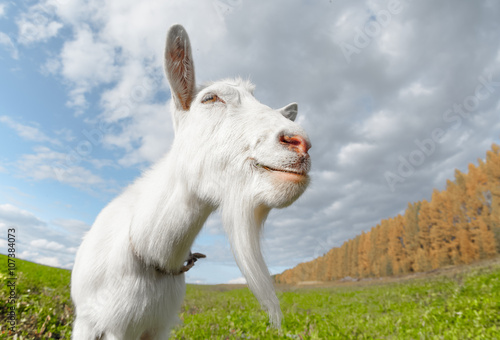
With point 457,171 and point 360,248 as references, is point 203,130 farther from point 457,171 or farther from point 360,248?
point 360,248

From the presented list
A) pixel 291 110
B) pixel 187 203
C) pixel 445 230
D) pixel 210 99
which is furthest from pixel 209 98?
pixel 445 230

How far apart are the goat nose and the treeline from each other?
4304 cm

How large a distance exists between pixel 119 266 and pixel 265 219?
1.18 m

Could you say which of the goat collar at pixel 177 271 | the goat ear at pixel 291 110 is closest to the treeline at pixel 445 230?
the goat ear at pixel 291 110

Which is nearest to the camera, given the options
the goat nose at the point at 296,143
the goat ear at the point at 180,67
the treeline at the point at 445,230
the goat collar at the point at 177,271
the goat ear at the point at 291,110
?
the goat nose at the point at 296,143

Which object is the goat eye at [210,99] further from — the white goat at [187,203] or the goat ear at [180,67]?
the goat ear at [180,67]

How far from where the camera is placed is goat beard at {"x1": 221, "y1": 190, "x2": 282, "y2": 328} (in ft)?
5.98

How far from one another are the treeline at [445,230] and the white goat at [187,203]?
141ft

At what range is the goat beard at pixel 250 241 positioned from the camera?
1822 mm

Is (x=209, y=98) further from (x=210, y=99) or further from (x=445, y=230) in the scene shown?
(x=445, y=230)

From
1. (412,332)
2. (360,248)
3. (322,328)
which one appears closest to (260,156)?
(322,328)

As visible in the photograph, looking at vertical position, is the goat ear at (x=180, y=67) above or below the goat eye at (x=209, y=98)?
above

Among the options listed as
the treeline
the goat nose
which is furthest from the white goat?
the treeline

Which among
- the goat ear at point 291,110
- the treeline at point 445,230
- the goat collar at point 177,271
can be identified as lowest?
the goat collar at point 177,271
